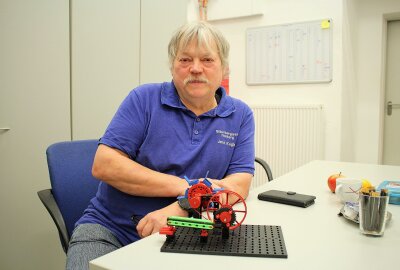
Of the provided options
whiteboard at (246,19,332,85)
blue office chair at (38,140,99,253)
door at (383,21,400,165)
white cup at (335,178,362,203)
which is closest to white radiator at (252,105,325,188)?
whiteboard at (246,19,332,85)

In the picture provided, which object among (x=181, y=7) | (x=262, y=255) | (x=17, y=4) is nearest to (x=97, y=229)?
(x=262, y=255)

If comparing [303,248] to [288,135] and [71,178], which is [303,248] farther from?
[288,135]

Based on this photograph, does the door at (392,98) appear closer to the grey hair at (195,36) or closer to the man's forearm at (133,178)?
the grey hair at (195,36)

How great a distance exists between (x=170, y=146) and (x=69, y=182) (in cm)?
46

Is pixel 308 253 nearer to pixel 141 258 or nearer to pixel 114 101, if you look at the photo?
pixel 141 258

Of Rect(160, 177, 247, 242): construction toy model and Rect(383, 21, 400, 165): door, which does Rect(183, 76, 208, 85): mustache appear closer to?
Rect(160, 177, 247, 242): construction toy model

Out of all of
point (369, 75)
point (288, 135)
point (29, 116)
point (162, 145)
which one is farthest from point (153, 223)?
point (369, 75)

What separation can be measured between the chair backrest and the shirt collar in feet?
1.47

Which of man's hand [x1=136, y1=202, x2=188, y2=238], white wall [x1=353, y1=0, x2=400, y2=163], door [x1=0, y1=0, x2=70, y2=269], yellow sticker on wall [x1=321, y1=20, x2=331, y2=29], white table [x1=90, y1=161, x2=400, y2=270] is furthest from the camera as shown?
white wall [x1=353, y1=0, x2=400, y2=163]

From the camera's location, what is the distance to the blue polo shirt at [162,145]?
1259mm

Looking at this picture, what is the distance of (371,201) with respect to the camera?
2.99ft

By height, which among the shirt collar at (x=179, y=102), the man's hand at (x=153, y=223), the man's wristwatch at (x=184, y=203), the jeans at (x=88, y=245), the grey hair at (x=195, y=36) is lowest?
the jeans at (x=88, y=245)

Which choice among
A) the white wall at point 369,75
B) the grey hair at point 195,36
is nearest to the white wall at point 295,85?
the white wall at point 369,75

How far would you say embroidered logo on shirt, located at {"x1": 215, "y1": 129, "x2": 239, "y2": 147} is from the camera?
4.52 ft
